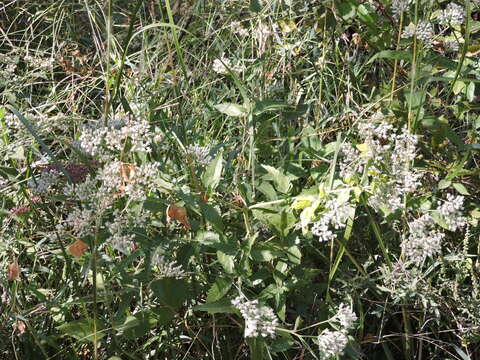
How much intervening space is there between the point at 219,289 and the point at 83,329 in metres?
0.29

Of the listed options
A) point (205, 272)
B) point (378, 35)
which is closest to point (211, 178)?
point (205, 272)

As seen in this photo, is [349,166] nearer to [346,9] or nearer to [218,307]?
[218,307]

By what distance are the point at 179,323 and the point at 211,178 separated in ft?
1.16

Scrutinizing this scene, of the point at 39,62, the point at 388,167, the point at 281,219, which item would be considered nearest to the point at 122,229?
the point at 281,219

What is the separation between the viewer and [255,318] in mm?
1332

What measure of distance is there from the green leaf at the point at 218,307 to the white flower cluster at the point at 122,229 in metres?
0.18

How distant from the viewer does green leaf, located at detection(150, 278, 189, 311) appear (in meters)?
1.49

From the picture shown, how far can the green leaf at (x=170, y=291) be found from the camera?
1486 mm

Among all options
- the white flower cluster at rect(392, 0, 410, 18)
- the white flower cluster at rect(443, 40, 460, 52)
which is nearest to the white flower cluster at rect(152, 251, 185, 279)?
the white flower cluster at rect(392, 0, 410, 18)

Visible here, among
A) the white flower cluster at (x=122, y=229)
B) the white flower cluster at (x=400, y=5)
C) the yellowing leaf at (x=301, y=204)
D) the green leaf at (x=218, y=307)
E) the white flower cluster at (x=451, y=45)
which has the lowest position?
the green leaf at (x=218, y=307)

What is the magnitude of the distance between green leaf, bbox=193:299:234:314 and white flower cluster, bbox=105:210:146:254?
179 mm

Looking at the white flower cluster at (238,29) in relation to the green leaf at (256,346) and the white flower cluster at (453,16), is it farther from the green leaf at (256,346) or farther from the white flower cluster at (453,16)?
the green leaf at (256,346)

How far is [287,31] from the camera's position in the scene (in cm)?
209

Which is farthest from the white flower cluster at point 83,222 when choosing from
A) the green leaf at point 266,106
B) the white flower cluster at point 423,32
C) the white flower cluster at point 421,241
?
the white flower cluster at point 423,32
